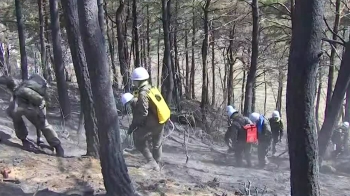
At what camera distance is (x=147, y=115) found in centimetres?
805

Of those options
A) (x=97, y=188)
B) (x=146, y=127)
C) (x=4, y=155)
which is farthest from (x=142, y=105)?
(x=4, y=155)

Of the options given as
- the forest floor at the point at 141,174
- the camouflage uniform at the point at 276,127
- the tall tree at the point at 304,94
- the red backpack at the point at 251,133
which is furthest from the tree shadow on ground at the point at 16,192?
the camouflage uniform at the point at 276,127

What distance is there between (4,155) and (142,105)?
7.89ft

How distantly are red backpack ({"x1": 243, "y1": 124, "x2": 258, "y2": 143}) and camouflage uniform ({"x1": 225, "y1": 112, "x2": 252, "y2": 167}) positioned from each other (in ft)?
0.32

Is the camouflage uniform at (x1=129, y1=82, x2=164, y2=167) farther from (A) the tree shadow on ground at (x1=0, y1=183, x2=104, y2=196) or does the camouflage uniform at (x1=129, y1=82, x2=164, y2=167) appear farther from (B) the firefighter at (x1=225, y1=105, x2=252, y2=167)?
(B) the firefighter at (x1=225, y1=105, x2=252, y2=167)

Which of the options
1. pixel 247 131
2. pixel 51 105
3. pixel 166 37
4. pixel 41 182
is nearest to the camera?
pixel 41 182

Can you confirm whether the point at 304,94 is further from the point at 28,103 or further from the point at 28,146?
the point at 28,146

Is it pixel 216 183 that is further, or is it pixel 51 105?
pixel 51 105

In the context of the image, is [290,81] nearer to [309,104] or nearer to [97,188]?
[309,104]

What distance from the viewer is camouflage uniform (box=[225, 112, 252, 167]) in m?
11.6

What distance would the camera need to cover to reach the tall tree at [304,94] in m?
5.80

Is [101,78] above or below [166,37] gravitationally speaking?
below

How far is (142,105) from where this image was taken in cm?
788

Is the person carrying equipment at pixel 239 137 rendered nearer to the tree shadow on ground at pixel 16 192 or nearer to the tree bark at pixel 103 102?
the tree bark at pixel 103 102
